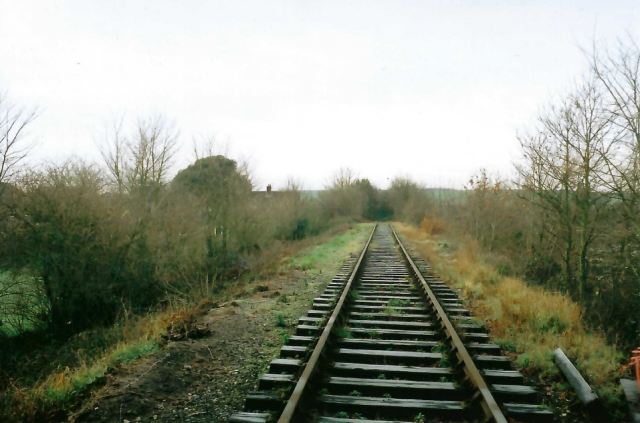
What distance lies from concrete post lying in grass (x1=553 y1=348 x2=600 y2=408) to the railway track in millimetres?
400

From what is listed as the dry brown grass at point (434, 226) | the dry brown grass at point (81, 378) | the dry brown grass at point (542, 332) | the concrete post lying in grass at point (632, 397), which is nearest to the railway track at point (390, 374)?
the dry brown grass at point (542, 332)

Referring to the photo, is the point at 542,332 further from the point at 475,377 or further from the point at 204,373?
the point at 204,373

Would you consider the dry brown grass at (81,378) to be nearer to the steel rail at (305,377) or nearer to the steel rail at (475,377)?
the steel rail at (305,377)

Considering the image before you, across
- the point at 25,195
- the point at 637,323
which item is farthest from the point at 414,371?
the point at 25,195

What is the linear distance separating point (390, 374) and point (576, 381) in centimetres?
180

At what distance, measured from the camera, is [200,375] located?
15.9 ft

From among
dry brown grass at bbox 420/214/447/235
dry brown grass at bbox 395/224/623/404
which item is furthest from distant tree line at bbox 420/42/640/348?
dry brown grass at bbox 420/214/447/235

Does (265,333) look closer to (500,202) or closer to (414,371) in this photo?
(414,371)

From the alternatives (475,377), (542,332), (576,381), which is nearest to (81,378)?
(475,377)

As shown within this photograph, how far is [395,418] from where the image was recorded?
3.73 m

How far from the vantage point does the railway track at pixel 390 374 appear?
371 cm

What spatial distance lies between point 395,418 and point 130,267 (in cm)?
1063

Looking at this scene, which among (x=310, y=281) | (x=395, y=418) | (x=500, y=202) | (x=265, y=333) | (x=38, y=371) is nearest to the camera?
(x=395, y=418)

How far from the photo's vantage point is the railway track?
371cm
